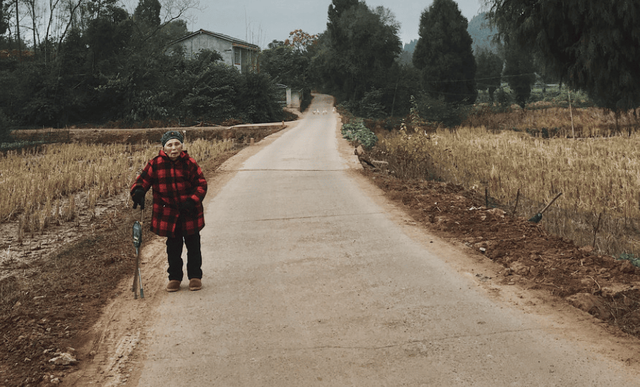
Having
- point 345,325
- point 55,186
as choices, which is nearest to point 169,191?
point 345,325

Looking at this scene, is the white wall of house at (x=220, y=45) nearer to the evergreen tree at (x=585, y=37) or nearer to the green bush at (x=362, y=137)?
the green bush at (x=362, y=137)

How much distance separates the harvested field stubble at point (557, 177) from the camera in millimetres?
8984

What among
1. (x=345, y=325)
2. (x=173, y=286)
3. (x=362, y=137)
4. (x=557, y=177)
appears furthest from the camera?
(x=362, y=137)

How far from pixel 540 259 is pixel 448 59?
49.1 meters

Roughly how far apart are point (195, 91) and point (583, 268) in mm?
37636

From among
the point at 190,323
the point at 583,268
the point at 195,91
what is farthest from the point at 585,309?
the point at 195,91

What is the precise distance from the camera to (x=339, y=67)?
57.9 m

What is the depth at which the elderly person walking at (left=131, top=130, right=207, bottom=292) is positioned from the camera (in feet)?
18.0

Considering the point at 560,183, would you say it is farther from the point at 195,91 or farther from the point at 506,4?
the point at 195,91

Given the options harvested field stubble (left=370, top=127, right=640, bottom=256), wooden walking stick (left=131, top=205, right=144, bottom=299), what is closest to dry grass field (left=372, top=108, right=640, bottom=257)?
harvested field stubble (left=370, top=127, right=640, bottom=256)

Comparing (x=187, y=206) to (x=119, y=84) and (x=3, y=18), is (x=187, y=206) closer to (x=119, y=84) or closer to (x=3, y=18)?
(x=119, y=84)

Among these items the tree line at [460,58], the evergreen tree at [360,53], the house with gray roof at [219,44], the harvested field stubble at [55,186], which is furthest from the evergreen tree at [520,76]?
the harvested field stubble at [55,186]

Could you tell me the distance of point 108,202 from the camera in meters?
12.4

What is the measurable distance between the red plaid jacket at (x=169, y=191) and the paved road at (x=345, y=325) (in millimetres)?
730
